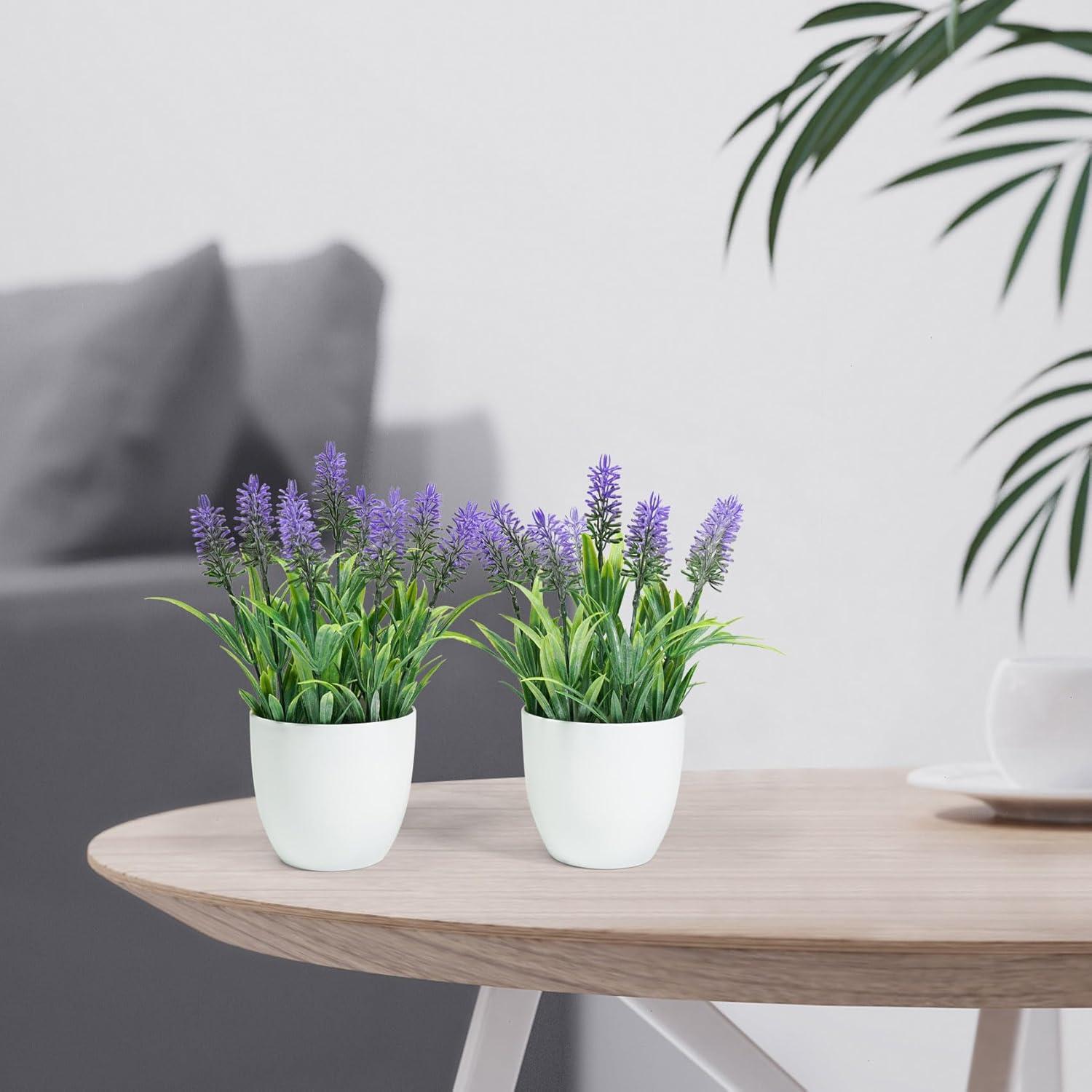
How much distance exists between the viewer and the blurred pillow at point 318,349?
140 cm

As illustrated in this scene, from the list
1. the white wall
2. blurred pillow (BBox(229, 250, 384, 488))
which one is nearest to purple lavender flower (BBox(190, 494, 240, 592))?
blurred pillow (BBox(229, 250, 384, 488))

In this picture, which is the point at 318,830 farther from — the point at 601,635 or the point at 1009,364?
the point at 1009,364

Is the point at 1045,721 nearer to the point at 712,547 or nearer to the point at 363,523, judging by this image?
the point at 712,547

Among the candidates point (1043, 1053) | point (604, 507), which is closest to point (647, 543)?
point (604, 507)

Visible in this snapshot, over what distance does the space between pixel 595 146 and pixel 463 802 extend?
104cm

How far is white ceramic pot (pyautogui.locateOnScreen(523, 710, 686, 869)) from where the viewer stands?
1.94ft

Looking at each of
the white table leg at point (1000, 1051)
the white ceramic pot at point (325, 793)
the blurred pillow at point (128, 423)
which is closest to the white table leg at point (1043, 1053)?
the white table leg at point (1000, 1051)

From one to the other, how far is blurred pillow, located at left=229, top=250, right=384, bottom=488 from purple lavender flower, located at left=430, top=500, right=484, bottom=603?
782 millimetres

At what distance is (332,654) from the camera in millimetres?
604

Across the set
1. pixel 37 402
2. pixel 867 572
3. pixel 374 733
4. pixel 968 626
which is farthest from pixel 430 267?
pixel 374 733

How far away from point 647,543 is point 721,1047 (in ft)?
1.16

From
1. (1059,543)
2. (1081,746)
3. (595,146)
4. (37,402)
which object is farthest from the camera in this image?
(595,146)

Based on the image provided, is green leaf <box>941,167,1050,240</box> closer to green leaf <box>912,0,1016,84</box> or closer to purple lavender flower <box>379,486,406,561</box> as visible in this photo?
green leaf <box>912,0,1016,84</box>

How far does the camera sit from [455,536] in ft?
2.07
